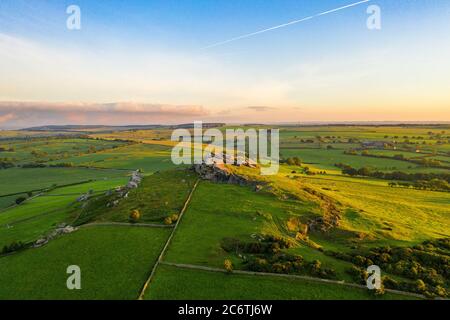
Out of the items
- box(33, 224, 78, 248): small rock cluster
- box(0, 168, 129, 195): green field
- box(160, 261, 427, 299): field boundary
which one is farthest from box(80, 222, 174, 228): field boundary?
box(0, 168, 129, 195): green field

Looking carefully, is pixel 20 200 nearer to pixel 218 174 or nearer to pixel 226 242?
pixel 218 174

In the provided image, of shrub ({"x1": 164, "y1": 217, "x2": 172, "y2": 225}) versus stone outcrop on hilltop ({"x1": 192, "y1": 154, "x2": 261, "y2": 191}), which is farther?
stone outcrop on hilltop ({"x1": 192, "y1": 154, "x2": 261, "y2": 191})

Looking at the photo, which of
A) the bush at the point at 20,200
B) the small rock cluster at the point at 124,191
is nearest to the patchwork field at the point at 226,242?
the small rock cluster at the point at 124,191

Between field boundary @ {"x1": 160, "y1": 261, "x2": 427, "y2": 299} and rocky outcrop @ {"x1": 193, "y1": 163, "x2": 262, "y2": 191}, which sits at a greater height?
rocky outcrop @ {"x1": 193, "y1": 163, "x2": 262, "y2": 191}

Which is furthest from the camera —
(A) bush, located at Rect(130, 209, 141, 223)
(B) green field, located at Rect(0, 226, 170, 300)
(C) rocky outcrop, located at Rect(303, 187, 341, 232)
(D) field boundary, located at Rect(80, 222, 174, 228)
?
(A) bush, located at Rect(130, 209, 141, 223)

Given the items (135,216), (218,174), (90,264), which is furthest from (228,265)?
(218,174)

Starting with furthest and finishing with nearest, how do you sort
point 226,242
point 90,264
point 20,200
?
point 20,200 < point 226,242 < point 90,264

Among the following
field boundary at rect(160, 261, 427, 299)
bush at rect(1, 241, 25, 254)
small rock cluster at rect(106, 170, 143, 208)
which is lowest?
bush at rect(1, 241, 25, 254)

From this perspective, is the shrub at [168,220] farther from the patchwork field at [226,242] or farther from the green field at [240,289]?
the green field at [240,289]

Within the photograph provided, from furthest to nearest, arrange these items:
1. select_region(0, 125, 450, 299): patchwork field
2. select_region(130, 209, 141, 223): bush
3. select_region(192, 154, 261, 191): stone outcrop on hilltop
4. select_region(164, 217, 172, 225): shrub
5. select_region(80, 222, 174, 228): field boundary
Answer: select_region(192, 154, 261, 191): stone outcrop on hilltop < select_region(130, 209, 141, 223): bush < select_region(164, 217, 172, 225): shrub < select_region(80, 222, 174, 228): field boundary < select_region(0, 125, 450, 299): patchwork field

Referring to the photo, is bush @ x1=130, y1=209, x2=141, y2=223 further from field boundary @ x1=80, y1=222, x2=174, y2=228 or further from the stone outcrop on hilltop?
the stone outcrop on hilltop
